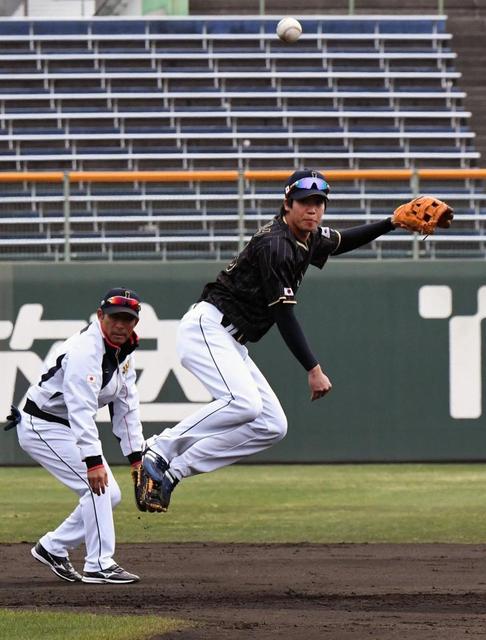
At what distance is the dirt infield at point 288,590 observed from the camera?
18.9 ft

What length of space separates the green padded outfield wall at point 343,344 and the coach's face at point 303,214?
271 inches

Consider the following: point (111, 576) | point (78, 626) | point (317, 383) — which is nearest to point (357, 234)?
point (317, 383)

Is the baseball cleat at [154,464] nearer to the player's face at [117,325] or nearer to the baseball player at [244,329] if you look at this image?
the baseball player at [244,329]

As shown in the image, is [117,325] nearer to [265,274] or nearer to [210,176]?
[265,274]

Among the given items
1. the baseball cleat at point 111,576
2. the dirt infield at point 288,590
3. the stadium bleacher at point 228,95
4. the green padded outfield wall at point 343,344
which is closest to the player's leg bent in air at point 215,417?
the baseball cleat at point 111,576

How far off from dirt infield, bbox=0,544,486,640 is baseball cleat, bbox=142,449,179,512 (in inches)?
18.3

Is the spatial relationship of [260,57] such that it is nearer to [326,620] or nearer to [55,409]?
[55,409]

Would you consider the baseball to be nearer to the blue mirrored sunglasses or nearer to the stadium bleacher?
the stadium bleacher

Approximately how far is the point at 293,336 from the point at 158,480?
1.07m

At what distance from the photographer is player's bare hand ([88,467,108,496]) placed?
717cm

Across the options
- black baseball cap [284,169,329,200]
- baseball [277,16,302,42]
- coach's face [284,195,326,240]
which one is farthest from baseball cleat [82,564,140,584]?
baseball [277,16,302,42]

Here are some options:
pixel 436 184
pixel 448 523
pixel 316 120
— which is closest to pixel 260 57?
pixel 316 120

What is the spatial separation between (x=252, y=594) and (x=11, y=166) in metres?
14.8

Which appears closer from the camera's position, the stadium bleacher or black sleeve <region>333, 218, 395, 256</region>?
black sleeve <region>333, 218, 395, 256</region>
